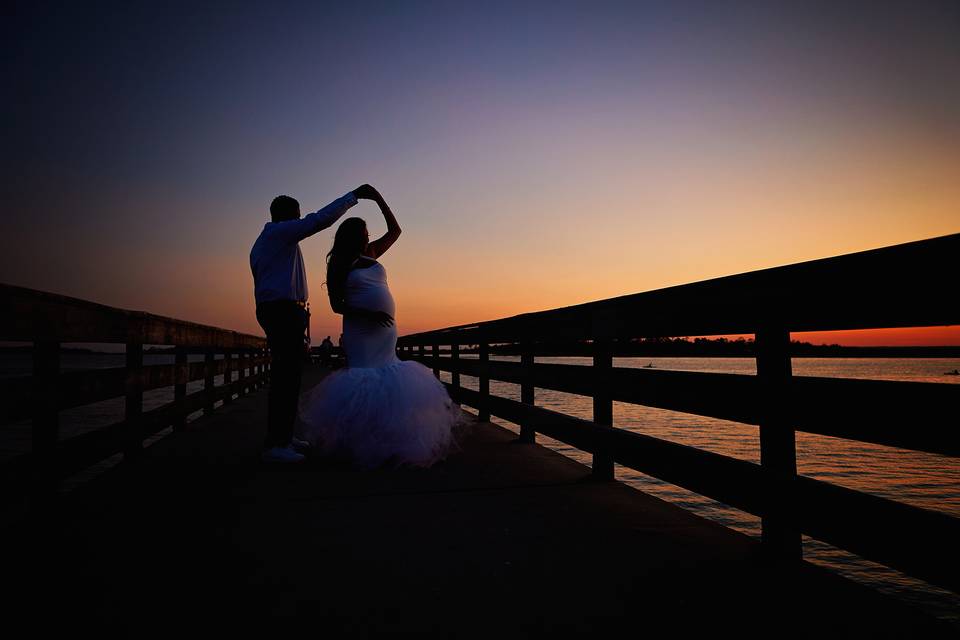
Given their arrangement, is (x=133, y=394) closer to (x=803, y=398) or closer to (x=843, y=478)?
(x=803, y=398)

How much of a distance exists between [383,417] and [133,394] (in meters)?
1.79

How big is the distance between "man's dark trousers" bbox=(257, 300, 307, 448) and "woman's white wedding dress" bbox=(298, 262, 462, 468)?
0.22m

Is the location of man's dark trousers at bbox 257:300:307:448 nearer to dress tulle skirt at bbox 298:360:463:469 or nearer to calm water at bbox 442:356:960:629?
dress tulle skirt at bbox 298:360:463:469

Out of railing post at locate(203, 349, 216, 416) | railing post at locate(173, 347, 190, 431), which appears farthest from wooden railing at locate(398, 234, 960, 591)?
railing post at locate(203, 349, 216, 416)

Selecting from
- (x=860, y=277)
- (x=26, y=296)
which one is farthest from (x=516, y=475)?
(x=26, y=296)

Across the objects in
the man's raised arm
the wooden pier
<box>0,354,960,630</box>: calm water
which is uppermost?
the man's raised arm

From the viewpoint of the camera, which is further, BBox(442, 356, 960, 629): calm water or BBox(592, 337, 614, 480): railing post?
BBox(592, 337, 614, 480): railing post

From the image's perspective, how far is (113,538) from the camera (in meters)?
2.63

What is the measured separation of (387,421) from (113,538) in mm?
2065

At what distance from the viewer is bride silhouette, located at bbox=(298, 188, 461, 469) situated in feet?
14.4

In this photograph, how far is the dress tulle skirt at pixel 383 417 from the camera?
14.3 ft

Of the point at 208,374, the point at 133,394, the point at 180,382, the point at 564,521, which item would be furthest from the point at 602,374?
the point at 208,374

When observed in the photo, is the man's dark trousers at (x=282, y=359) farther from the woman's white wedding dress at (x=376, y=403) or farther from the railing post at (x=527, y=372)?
the railing post at (x=527, y=372)

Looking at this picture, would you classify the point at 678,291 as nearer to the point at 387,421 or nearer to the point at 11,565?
the point at 387,421
